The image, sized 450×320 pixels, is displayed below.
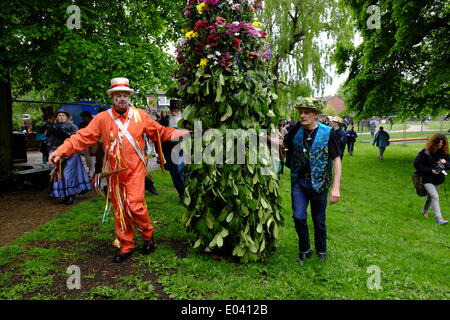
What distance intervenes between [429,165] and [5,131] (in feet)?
33.7

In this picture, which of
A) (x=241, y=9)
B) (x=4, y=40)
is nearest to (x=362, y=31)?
(x=241, y=9)

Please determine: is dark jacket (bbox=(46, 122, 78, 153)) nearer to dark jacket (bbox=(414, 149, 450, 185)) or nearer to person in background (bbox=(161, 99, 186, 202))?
person in background (bbox=(161, 99, 186, 202))

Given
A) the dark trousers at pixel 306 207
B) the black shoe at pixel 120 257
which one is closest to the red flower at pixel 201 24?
the dark trousers at pixel 306 207

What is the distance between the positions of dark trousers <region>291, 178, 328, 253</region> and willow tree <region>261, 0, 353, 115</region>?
15.9 metres

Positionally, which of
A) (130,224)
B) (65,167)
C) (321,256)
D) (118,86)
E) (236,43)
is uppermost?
(236,43)

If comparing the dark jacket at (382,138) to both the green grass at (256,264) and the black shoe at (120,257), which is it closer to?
the green grass at (256,264)

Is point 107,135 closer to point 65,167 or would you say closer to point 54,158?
point 54,158

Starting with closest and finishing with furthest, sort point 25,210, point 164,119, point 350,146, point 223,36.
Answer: point 223,36
point 25,210
point 164,119
point 350,146

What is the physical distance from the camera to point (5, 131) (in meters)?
8.89

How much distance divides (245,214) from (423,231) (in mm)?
3888

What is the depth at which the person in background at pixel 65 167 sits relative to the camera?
7051 mm

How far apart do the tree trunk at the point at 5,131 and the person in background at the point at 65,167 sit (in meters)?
2.56

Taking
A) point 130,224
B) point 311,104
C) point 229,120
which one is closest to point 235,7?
point 229,120

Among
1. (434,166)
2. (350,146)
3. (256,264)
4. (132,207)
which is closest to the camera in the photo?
(256,264)
